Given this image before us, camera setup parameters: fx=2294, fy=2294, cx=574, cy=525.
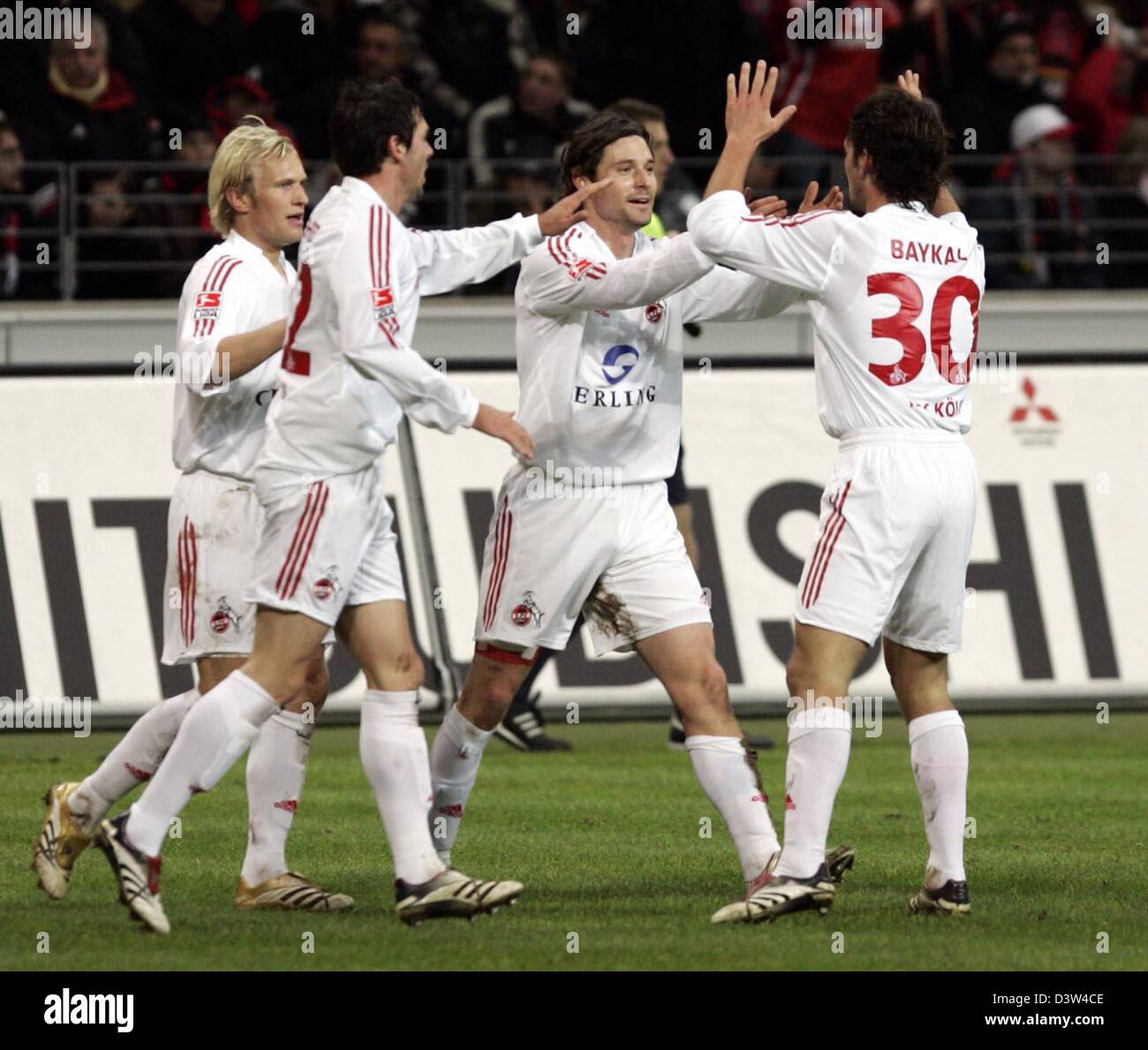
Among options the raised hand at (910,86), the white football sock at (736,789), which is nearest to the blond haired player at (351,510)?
the white football sock at (736,789)

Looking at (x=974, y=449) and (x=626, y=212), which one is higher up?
(x=626, y=212)

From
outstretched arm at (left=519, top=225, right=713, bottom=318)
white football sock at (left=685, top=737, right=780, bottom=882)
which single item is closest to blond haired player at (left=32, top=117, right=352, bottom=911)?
outstretched arm at (left=519, top=225, right=713, bottom=318)

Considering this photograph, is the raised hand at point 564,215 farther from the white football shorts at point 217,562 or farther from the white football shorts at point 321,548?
the white football shorts at point 217,562

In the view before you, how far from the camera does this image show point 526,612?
6859 millimetres

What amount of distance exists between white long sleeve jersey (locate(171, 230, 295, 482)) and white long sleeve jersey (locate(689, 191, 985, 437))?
52.0 inches

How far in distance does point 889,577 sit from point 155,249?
8734 millimetres

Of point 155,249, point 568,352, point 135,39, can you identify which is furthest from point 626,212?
point 135,39

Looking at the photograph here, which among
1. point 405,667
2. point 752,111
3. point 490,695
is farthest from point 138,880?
point 752,111

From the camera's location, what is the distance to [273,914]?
6621 mm

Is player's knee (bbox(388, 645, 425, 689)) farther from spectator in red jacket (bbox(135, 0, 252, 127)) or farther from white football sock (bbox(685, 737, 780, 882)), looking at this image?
spectator in red jacket (bbox(135, 0, 252, 127))
